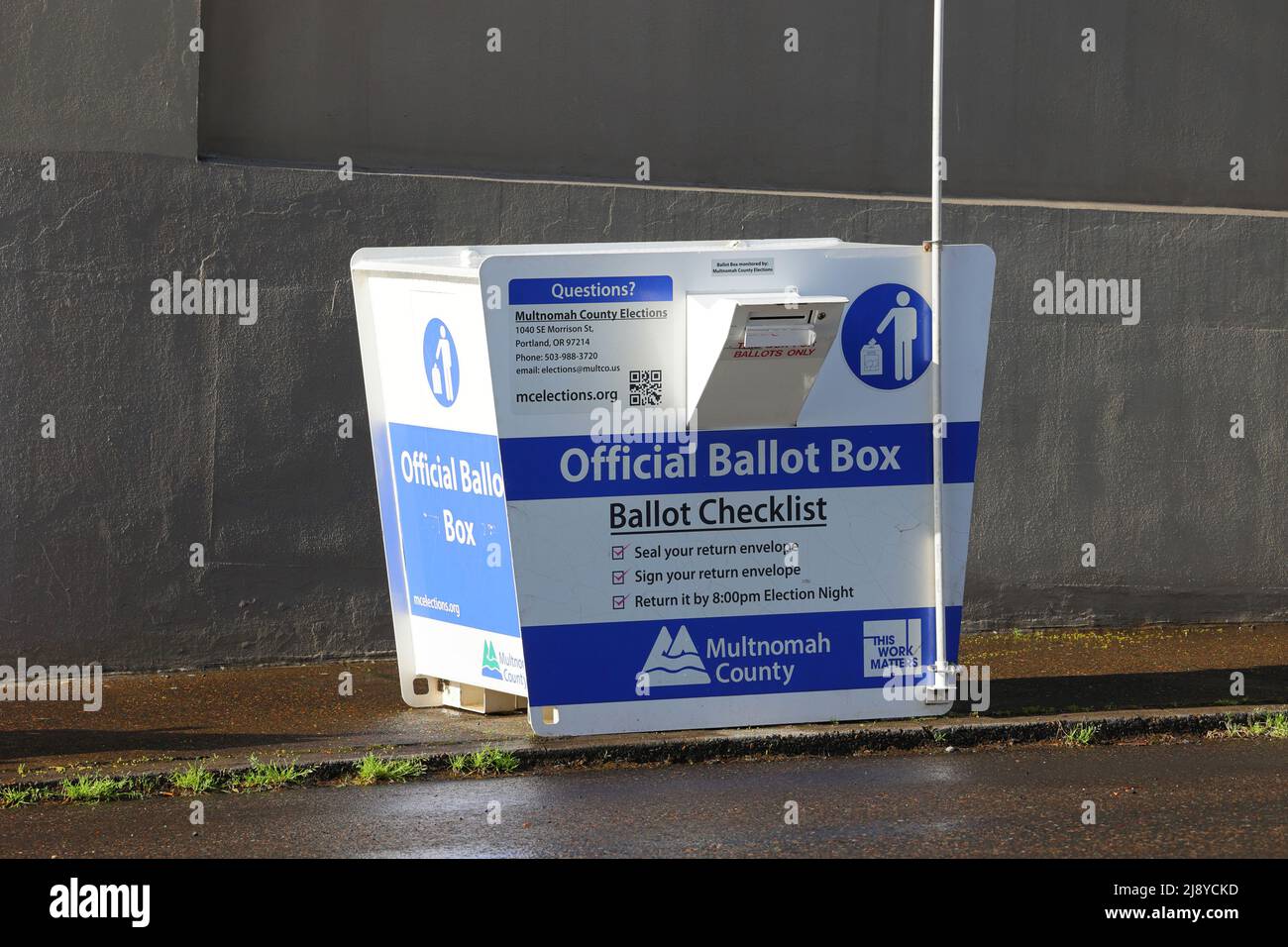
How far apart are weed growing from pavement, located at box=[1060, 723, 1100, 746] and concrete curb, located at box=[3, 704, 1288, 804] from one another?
11 mm

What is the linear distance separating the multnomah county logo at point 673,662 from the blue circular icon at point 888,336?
147 centimetres

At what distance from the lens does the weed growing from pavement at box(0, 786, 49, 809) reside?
693 cm

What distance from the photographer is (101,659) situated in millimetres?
9477

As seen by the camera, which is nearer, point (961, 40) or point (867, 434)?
point (867, 434)

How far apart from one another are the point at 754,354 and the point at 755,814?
2.05 metres

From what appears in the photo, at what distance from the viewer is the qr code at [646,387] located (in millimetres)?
7715

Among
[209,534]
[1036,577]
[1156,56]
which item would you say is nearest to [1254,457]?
[1036,577]

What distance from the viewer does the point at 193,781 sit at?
7129 mm

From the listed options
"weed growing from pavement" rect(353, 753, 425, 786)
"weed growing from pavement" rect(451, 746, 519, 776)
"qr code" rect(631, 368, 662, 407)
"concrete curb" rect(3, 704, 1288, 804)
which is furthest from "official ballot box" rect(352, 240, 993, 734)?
"weed growing from pavement" rect(353, 753, 425, 786)

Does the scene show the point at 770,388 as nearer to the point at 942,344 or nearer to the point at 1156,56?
the point at 942,344

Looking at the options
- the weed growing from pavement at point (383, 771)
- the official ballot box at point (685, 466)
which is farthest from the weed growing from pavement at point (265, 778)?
the official ballot box at point (685, 466)

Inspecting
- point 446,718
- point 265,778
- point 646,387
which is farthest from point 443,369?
point 265,778

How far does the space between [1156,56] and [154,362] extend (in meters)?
6.58

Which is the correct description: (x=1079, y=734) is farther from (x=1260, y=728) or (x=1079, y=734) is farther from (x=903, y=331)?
(x=903, y=331)
